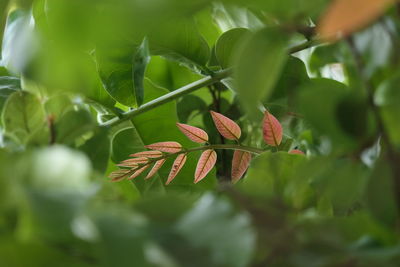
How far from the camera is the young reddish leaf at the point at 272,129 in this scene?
0.39 metres

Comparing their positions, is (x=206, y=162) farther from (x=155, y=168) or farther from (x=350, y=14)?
(x=350, y=14)

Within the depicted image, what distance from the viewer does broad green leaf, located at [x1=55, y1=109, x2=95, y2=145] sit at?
25cm

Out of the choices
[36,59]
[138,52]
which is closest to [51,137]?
[36,59]

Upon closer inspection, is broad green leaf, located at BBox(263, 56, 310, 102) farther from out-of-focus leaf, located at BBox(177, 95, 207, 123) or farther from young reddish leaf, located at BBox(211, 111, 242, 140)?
out-of-focus leaf, located at BBox(177, 95, 207, 123)

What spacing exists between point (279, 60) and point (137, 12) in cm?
6

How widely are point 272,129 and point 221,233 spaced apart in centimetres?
23

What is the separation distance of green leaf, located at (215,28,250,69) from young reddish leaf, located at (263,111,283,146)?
7 centimetres

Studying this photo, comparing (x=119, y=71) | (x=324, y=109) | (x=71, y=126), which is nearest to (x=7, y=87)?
(x=119, y=71)

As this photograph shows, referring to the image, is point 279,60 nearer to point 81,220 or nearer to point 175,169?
point 81,220

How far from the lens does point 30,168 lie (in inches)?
7.2

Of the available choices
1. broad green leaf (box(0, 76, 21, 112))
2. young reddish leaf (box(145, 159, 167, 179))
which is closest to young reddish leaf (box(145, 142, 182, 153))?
young reddish leaf (box(145, 159, 167, 179))

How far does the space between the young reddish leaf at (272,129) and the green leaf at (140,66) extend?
0.11 meters

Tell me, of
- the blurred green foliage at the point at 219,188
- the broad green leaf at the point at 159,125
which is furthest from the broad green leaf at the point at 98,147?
the broad green leaf at the point at 159,125

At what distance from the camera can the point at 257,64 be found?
19 centimetres
